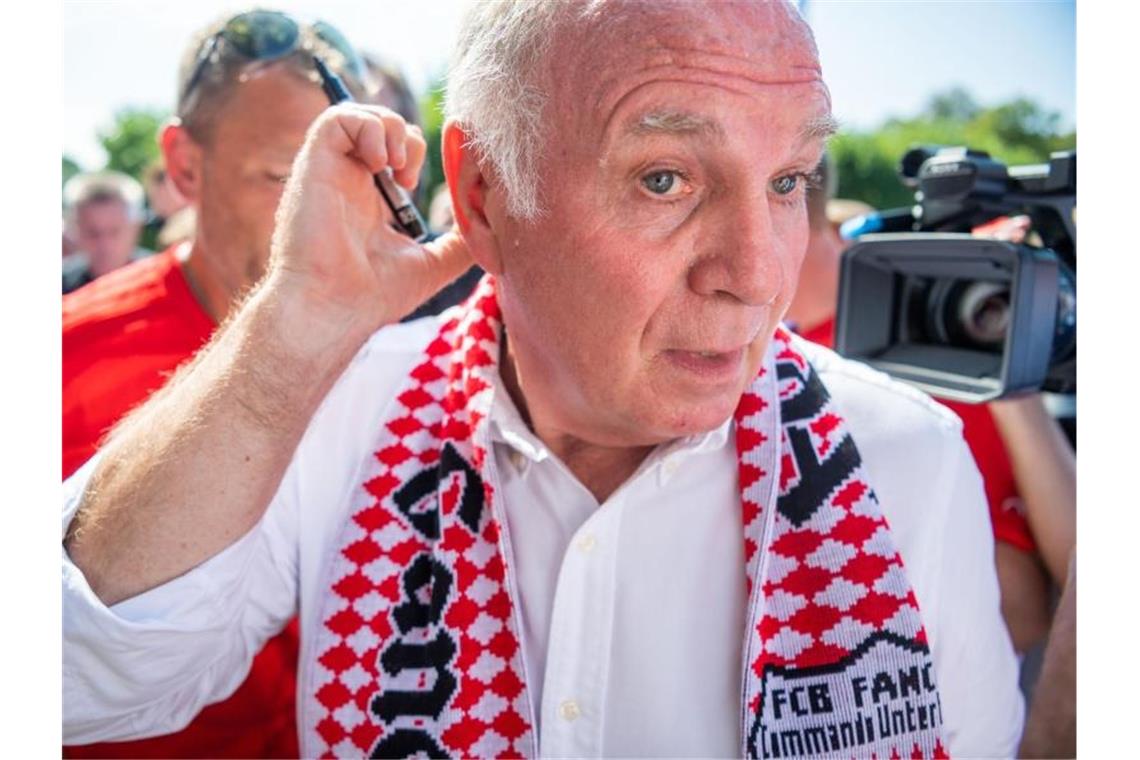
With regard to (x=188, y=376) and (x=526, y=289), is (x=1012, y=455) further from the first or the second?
(x=188, y=376)

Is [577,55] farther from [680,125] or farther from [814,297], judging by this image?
[814,297]

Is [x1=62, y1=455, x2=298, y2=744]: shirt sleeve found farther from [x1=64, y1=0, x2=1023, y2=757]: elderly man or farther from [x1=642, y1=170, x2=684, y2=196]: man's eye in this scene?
[x1=642, y1=170, x2=684, y2=196]: man's eye

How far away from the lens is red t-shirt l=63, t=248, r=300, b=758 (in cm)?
166

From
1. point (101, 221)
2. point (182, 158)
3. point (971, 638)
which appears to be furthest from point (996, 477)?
point (101, 221)

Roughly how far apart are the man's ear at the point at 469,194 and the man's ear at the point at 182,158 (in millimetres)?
891

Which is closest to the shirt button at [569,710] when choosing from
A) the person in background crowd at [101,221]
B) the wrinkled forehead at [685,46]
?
the wrinkled forehead at [685,46]

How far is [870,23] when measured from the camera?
1276 mm

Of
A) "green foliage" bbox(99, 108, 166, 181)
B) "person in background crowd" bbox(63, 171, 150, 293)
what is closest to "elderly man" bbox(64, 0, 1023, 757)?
"green foliage" bbox(99, 108, 166, 181)

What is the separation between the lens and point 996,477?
1982 millimetres

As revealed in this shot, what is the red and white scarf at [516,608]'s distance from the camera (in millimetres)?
1197

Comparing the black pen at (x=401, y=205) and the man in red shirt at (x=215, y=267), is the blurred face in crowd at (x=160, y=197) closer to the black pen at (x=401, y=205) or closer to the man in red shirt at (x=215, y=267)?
the man in red shirt at (x=215, y=267)

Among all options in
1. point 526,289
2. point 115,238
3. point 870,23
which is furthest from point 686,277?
point 115,238

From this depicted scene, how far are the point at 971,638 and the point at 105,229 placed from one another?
13.4 ft
